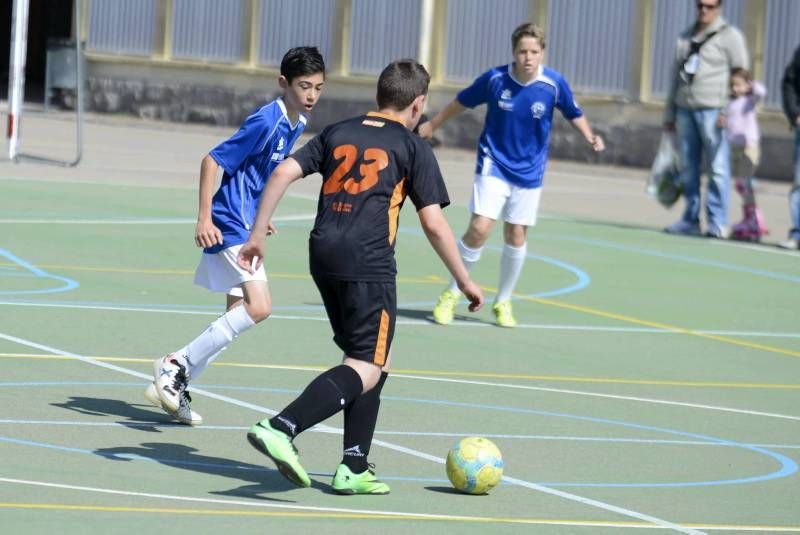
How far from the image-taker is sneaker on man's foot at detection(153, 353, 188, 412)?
28.0 feet

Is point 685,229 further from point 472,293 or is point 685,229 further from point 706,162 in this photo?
point 472,293

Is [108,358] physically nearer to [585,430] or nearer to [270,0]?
[585,430]

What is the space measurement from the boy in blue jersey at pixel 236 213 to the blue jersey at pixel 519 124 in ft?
13.3

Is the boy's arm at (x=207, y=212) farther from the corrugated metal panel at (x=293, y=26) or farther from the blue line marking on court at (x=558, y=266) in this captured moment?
the corrugated metal panel at (x=293, y=26)

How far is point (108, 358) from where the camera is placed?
34.0 feet

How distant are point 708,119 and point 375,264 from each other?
11.9 m

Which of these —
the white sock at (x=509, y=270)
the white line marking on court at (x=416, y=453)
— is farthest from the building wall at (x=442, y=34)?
the white line marking on court at (x=416, y=453)

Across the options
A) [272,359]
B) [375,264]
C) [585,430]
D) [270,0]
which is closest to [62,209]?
[272,359]

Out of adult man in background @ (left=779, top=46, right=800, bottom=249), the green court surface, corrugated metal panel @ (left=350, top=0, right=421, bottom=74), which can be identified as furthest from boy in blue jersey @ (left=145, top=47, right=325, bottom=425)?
corrugated metal panel @ (left=350, top=0, right=421, bottom=74)

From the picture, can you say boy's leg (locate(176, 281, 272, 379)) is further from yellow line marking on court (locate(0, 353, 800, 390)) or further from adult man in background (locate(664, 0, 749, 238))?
adult man in background (locate(664, 0, 749, 238))

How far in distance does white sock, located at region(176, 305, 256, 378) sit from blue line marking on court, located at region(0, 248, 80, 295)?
4140 millimetres

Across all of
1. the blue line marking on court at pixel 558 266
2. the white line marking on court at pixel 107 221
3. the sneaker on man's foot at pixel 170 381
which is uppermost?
the sneaker on man's foot at pixel 170 381

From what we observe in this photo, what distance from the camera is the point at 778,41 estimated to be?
26172 millimetres

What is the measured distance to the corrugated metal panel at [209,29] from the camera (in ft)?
107
